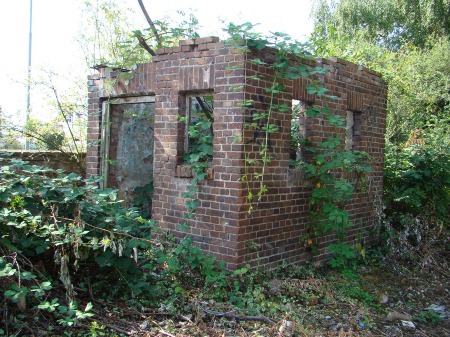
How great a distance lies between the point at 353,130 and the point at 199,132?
3143 mm

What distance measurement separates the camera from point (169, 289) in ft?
16.1

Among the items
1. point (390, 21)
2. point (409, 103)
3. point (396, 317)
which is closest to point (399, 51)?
point (409, 103)

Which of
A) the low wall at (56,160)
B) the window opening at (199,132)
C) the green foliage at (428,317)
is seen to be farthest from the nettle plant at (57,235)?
the green foliage at (428,317)

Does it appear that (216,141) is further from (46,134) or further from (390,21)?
(390,21)

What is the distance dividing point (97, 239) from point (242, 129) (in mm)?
1997

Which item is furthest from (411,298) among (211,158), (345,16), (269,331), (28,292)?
(345,16)

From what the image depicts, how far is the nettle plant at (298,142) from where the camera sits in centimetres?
519

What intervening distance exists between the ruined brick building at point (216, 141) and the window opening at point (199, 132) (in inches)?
2.7

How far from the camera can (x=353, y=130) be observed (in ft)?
25.2

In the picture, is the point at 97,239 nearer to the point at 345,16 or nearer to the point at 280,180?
the point at 280,180

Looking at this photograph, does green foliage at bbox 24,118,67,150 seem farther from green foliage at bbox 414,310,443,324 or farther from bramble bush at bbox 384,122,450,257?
green foliage at bbox 414,310,443,324

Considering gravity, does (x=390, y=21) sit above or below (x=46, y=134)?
above

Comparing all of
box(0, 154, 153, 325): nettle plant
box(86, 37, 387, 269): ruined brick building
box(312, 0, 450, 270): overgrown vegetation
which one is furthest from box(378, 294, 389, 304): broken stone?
box(0, 154, 153, 325): nettle plant

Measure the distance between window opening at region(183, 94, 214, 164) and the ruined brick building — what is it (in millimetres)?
68
